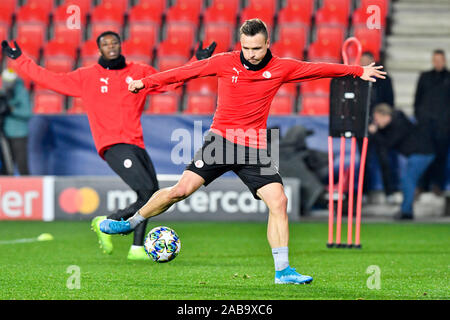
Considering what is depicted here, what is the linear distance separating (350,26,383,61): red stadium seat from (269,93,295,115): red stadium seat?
2.12m

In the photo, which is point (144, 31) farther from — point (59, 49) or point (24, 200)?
point (24, 200)

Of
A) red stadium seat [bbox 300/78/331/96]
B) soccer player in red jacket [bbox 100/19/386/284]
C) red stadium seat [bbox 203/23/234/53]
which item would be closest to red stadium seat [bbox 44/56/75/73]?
red stadium seat [bbox 203/23/234/53]

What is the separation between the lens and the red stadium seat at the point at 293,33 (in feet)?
66.0

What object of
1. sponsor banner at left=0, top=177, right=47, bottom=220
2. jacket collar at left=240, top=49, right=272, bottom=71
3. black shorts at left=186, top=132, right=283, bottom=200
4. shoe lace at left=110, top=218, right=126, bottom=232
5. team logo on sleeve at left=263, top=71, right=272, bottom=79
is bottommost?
sponsor banner at left=0, top=177, right=47, bottom=220

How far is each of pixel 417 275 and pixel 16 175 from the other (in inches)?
370

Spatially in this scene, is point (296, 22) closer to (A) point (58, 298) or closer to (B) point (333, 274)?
(B) point (333, 274)

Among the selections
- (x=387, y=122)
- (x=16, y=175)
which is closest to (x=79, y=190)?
(x=16, y=175)

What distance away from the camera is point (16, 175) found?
16719 mm

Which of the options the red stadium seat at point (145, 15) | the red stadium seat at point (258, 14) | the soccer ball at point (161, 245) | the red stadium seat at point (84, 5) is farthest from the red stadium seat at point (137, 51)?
the soccer ball at point (161, 245)

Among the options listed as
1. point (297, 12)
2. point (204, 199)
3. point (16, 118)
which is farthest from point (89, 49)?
point (204, 199)

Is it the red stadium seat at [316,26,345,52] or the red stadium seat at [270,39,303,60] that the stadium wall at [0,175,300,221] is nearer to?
the red stadium seat at [270,39,303,60]

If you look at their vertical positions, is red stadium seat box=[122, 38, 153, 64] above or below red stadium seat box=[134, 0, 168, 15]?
below

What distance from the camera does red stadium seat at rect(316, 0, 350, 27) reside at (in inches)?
802

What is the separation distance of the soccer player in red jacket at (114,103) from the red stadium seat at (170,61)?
336 inches
